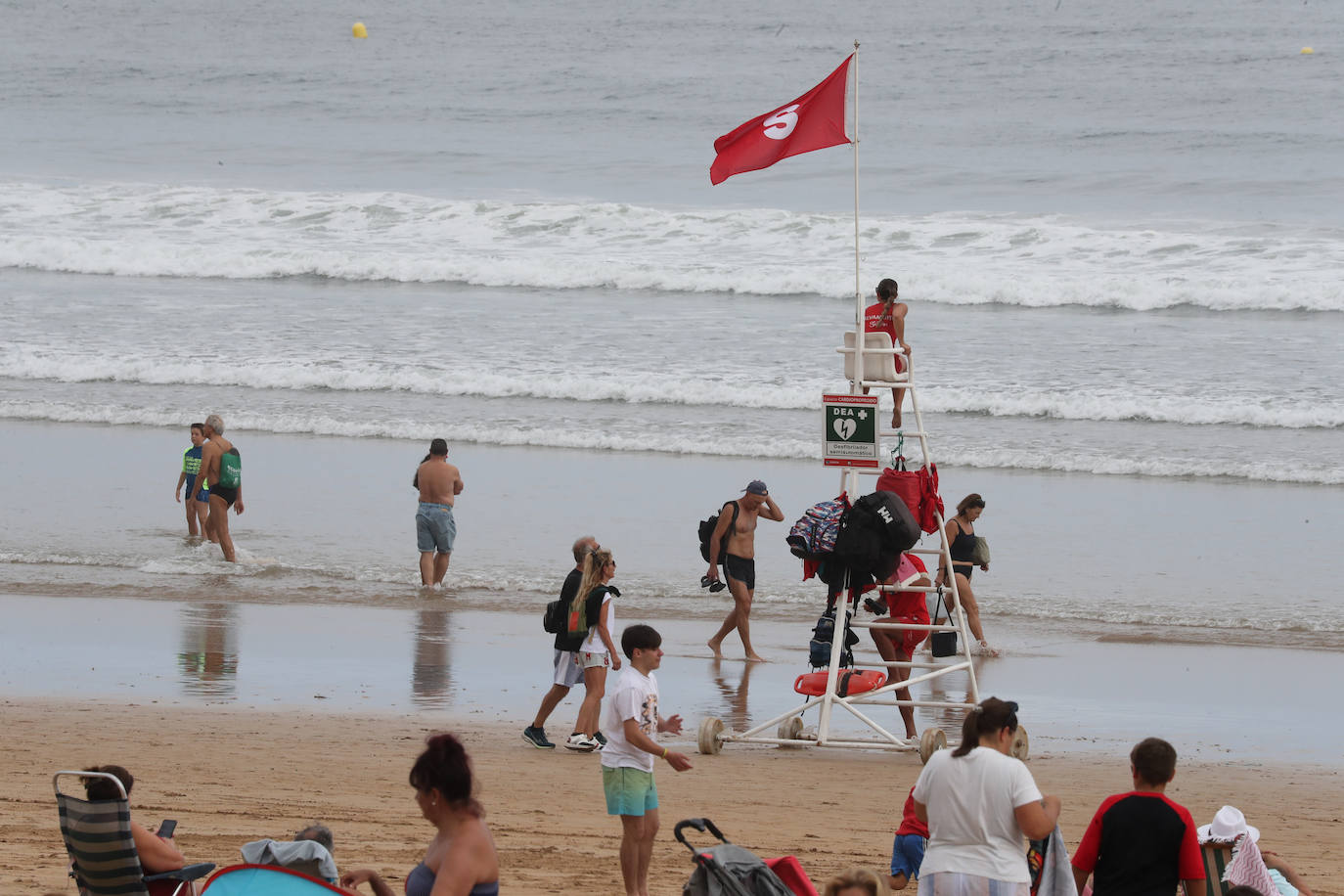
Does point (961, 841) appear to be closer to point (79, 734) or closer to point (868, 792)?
point (868, 792)

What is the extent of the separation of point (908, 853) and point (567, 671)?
3.52m

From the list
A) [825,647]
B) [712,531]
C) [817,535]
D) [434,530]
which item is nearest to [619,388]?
[434,530]

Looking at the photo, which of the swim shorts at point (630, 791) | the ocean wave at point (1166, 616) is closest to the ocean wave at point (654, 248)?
the ocean wave at point (1166, 616)

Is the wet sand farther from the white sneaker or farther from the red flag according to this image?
the red flag

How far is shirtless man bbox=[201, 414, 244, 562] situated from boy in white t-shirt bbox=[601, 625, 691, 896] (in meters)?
8.34

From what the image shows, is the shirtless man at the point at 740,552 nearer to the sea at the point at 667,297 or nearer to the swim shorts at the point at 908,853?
the sea at the point at 667,297

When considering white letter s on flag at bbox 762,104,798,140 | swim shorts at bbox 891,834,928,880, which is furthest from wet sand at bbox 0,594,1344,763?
white letter s on flag at bbox 762,104,798,140

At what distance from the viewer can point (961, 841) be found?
4887 millimetres

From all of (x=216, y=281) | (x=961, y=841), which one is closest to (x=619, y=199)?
(x=216, y=281)

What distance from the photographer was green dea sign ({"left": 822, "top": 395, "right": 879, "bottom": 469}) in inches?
321

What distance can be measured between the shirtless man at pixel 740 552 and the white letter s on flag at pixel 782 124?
121 inches

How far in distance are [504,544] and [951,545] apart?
4.74 m

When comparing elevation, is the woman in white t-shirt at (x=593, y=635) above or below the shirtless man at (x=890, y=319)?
below

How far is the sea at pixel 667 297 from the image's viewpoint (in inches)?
549
